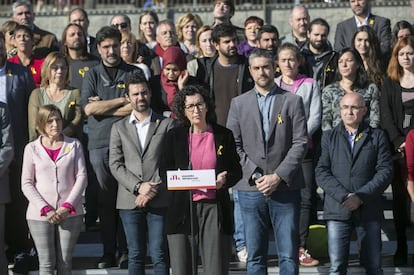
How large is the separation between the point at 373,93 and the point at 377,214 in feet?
4.94

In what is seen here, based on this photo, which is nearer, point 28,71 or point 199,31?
point 28,71

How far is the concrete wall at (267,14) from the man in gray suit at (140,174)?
939 centimetres

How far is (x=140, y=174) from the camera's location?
10.9m

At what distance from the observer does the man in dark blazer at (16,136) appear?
38.5 ft

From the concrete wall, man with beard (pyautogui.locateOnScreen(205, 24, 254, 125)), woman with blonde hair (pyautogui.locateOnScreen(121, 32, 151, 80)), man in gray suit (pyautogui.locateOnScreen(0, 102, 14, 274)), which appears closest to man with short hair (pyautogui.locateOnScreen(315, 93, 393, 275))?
man with beard (pyautogui.locateOnScreen(205, 24, 254, 125))

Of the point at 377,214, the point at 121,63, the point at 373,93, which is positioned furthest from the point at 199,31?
the point at 377,214

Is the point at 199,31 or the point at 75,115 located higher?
the point at 199,31

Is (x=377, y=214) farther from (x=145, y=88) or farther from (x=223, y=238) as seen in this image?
(x=145, y=88)

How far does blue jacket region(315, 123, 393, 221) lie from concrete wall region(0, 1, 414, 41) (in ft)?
29.8

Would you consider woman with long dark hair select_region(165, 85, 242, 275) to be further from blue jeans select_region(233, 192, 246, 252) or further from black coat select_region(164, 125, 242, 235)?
blue jeans select_region(233, 192, 246, 252)

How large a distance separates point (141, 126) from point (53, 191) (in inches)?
39.9

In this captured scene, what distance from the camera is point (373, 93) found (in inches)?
459

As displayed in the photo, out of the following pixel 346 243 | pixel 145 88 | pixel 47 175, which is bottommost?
pixel 346 243

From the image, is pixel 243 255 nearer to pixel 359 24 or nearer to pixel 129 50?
pixel 129 50
